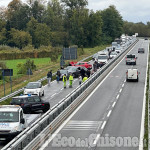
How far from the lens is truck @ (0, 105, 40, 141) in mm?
19625

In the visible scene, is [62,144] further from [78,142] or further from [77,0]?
[77,0]

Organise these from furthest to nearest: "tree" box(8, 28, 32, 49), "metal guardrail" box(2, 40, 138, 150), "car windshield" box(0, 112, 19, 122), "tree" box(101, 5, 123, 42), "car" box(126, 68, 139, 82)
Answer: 1. "tree" box(101, 5, 123, 42)
2. "tree" box(8, 28, 32, 49)
3. "car" box(126, 68, 139, 82)
4. "car windshield" box(0, 112, 19, 122)
5. "metal guardrail" box(2, 40, 138, 150)

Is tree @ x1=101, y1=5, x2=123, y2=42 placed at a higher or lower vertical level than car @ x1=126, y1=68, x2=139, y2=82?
higher

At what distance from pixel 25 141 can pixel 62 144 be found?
2586 millimetres

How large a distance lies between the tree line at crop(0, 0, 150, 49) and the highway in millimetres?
92324

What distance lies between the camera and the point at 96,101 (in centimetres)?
3306

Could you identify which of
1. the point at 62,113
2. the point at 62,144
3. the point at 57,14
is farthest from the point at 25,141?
the point at 57,14

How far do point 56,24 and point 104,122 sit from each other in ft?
411

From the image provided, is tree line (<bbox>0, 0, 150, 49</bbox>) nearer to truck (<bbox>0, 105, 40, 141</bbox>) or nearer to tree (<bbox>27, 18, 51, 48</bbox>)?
tree (<bbox>27, 18, 51, 48</bbox>)

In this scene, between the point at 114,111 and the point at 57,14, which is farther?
the point at 57,14

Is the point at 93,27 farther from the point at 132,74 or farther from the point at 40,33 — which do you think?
the point at 132,74

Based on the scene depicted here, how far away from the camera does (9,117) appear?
20.8m

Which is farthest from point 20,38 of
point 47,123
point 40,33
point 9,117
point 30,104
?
point 9,117

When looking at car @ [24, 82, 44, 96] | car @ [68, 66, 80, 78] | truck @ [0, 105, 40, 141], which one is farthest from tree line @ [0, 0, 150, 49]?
truck @ [0, 105, 40, 141]
